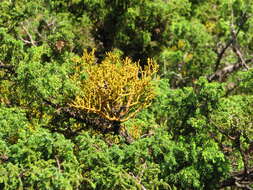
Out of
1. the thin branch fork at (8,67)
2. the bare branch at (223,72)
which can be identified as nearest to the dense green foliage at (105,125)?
the thin branch fork at (8,67)

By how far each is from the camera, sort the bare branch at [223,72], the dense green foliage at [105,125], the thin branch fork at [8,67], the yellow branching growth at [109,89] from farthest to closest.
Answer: the bare branch at [223,72] → the thin branch fork at [8,67] → the yellow branching growth at [109,89] → the dense green foliage at [105,125]

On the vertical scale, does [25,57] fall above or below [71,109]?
above

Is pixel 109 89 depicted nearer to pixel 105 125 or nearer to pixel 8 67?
pixel 105 125

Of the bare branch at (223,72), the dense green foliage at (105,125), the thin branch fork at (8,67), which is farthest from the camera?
the bare branch at (223,72)

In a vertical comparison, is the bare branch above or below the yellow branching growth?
below

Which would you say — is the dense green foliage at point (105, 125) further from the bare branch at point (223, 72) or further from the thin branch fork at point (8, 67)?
the bare branch at point (223, 72)

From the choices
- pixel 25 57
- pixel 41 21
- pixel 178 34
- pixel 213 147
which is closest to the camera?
pixel 213 147

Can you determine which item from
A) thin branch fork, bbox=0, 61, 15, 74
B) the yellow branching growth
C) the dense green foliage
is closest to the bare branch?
the dense green foliage

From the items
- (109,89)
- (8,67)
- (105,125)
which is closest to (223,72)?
(105,125)

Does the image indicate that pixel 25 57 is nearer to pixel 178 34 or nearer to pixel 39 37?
pixel 39 37

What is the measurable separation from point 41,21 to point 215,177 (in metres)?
8.78

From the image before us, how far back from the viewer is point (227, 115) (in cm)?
839

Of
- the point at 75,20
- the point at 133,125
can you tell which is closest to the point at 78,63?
the point at 133,125

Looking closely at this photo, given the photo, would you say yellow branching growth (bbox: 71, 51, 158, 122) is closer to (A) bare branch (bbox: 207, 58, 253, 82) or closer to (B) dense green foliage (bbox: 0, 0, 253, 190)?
(B) dense green foliage (bbox: 0, 0, 253, 190)
